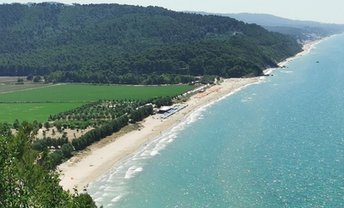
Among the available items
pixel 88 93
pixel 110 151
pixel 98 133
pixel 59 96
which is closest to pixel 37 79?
pixel 59 96

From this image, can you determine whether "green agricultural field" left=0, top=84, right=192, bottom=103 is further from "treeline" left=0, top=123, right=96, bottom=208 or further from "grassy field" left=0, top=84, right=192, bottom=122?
"treeline" left=0, top=123, right=96, bottom=208

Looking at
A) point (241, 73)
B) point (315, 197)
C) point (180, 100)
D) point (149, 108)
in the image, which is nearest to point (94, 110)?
point (149, 108)

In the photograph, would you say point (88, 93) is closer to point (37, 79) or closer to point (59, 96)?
point (59, 96)

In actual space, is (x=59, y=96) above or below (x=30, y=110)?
above

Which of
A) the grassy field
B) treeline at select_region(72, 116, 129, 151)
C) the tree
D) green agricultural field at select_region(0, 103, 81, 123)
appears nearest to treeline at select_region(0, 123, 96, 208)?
treeline at select_region(72, 116, 129, 151)

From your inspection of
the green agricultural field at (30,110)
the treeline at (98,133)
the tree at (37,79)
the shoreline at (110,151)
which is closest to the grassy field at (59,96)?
the green agricultural field at (30,110)

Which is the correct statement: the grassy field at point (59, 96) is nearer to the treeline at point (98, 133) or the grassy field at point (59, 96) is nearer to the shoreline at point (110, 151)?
the shoreline at point (110, 151)
